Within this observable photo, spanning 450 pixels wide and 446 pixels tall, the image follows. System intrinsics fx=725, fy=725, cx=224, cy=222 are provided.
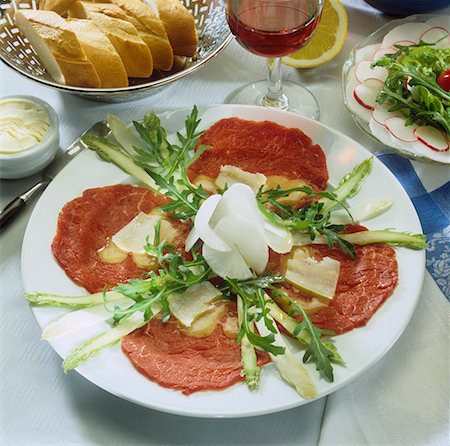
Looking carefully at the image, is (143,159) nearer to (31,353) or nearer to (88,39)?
(88,39)

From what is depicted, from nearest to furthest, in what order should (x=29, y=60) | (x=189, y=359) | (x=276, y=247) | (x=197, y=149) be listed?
1. (x=189, y=359)
2. (x=276, y=247)
3. (x=197, y=149)
4. (x=29, y=60)

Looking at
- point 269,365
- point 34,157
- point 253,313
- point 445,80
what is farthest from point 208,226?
point 445,80

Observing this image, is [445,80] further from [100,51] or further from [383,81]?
[100,51]

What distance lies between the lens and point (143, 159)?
6.12 feet

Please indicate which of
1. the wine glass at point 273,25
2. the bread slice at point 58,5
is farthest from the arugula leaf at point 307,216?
the bread slice at point 58,5

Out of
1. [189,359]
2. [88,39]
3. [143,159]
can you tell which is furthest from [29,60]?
[189,359]

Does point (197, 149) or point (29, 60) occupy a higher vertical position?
point (29, 60)

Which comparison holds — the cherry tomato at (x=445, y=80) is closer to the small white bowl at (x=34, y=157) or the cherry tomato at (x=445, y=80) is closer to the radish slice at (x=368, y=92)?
the radish slice at (x=368, y=92)

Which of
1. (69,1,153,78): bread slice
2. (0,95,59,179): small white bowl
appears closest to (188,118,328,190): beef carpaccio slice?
(69,1,153,78): bread slice

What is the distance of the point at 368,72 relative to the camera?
6.66ft

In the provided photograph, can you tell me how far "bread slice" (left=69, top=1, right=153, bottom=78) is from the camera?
75.8 inches

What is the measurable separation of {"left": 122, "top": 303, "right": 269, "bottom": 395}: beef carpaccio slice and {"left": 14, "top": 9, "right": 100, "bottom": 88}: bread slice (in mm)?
721

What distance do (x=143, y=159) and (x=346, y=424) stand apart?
0.82 metres

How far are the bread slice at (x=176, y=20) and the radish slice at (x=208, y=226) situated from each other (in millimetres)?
638
